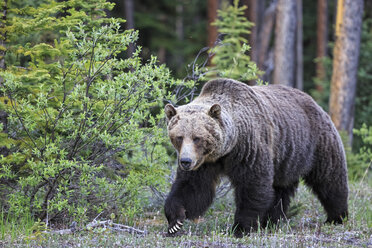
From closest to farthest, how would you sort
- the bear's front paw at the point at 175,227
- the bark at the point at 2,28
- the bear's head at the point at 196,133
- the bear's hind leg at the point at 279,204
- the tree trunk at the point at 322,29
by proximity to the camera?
the bear's head at the point at 196,133, the bear's front paw at the point at 175,227, the bark at the point at 2,28, the bear's hind leg at the point at 279,204, the tree trunk at the point at 322,29

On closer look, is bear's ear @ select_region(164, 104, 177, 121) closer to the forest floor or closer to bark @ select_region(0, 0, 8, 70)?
the forest floor

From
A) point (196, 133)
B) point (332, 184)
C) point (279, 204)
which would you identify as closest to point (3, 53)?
point (196, 133)

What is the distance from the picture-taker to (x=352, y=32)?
14180mm

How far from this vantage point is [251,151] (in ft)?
20.0

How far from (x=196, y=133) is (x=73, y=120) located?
1.50m

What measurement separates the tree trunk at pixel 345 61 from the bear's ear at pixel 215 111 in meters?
9.20

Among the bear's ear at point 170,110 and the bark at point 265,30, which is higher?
the bear's ear at point 170,110

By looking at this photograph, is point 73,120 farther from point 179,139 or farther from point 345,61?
point 345,61

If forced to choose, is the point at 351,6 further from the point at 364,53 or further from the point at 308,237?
the point at 308,237

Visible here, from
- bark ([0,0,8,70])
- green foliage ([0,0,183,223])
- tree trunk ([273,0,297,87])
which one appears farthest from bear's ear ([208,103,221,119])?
tree trunk ([273,0,297,87])

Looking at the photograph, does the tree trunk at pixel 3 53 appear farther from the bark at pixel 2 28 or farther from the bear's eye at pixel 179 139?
the bear's eye at pixel 179 139

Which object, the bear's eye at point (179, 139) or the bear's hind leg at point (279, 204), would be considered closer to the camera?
the bear's eye at point (179, 139)

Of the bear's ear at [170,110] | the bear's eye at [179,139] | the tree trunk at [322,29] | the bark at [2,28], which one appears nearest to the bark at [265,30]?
the tree trunk at [322,29]

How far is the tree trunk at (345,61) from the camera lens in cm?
1412
